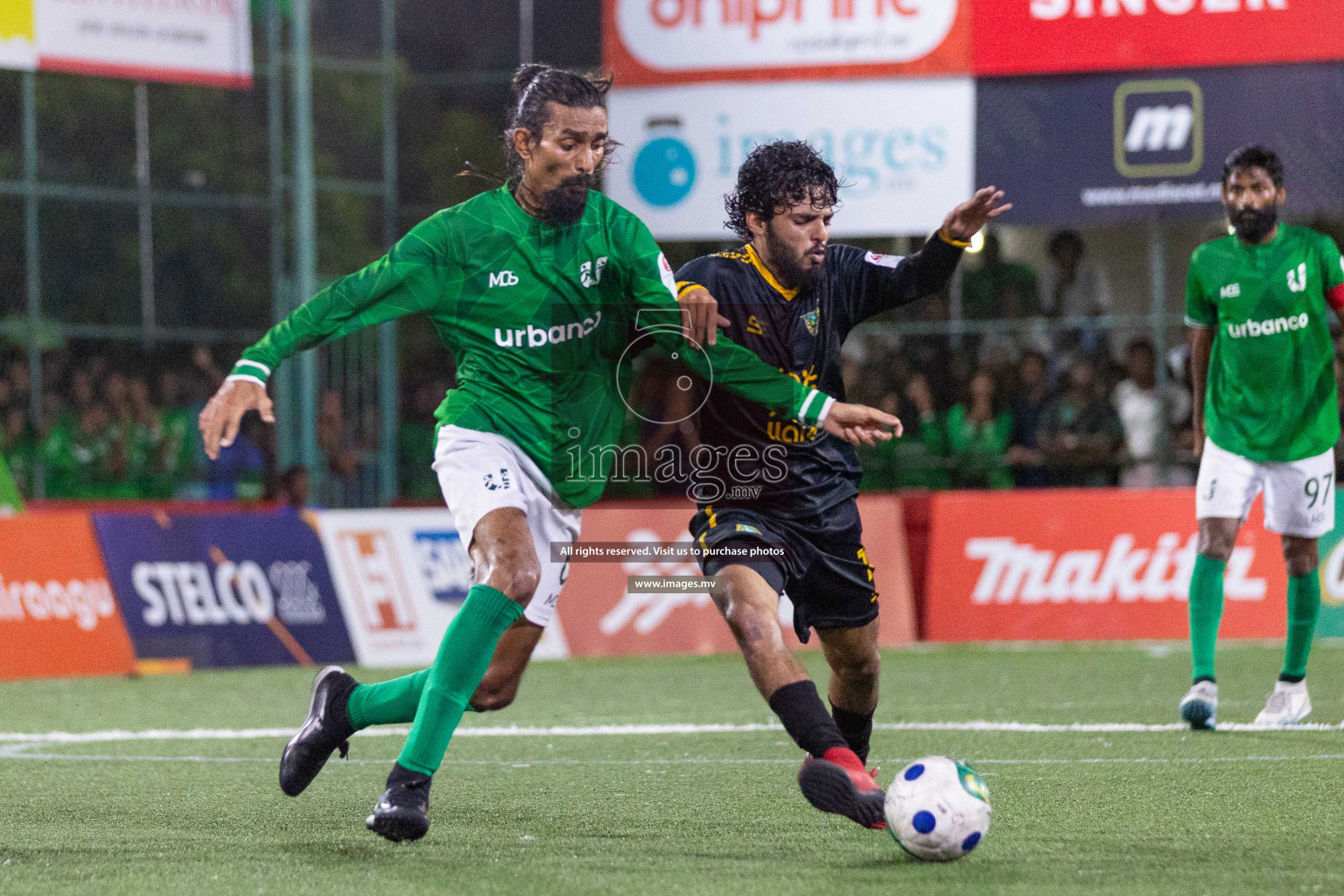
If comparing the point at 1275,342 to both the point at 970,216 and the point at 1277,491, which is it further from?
the point at 970,216

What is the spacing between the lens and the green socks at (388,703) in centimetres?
549

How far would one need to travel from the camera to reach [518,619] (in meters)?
5.68

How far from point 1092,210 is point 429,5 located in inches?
470

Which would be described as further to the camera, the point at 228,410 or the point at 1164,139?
the point at 1164,139

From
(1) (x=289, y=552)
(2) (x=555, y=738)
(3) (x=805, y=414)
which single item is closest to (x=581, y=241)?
(3) (x=805, y=414)

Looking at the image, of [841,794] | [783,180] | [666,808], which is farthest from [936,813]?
[783,180]

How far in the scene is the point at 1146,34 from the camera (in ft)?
48.9

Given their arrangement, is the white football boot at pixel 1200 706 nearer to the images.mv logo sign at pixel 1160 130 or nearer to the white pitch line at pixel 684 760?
the white pitch line at pixel 684 760

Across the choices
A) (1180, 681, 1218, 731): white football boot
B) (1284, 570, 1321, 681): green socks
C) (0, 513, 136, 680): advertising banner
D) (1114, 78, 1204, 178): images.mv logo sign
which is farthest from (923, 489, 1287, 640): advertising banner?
(0, 513, 136, 680): advertising banner

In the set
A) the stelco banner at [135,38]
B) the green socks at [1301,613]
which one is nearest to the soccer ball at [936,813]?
the green socks at [1301,613]

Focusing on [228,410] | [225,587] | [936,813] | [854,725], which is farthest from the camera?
[225,587]

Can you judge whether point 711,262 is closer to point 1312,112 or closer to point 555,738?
point 555,738

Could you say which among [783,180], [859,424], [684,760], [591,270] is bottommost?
[684,760]

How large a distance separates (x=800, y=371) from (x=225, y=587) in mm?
7223
